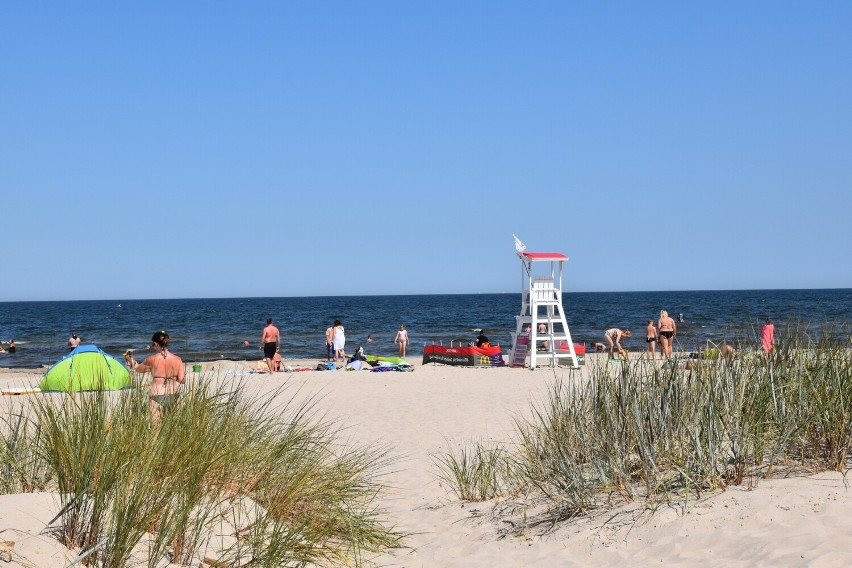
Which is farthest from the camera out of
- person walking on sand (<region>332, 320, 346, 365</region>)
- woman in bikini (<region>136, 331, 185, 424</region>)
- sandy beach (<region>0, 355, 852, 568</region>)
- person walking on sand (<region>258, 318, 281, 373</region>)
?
person walking on sand (<region>332, 320, 346, 365</region>)

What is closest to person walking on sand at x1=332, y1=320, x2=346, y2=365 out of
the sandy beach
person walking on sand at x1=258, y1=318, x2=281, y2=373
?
person walking on sand at x1=258, y1=318, x2=281, y2=373

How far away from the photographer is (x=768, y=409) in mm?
5129

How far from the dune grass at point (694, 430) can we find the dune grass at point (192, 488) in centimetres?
125

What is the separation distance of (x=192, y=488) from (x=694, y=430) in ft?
9.37

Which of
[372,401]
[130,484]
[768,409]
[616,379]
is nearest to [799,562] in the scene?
[768,409]

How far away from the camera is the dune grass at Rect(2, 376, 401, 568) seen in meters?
3.63

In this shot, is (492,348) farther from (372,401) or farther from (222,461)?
(222,461)

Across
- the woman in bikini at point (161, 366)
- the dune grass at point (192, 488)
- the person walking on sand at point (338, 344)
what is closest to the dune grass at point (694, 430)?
the dune grass at point (192, 488)

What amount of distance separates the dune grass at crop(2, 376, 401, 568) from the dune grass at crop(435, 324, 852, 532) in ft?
4.09

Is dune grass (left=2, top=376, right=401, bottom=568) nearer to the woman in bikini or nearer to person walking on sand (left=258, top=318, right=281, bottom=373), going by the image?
the woman in bikini

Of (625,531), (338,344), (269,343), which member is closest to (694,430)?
(625,531)

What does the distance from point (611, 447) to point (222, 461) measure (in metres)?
2.36

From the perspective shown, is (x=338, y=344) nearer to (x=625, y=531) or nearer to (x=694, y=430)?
(x=694, y=430)

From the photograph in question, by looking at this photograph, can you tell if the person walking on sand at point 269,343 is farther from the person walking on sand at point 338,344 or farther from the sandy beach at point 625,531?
the sandy beach at point 625,531
